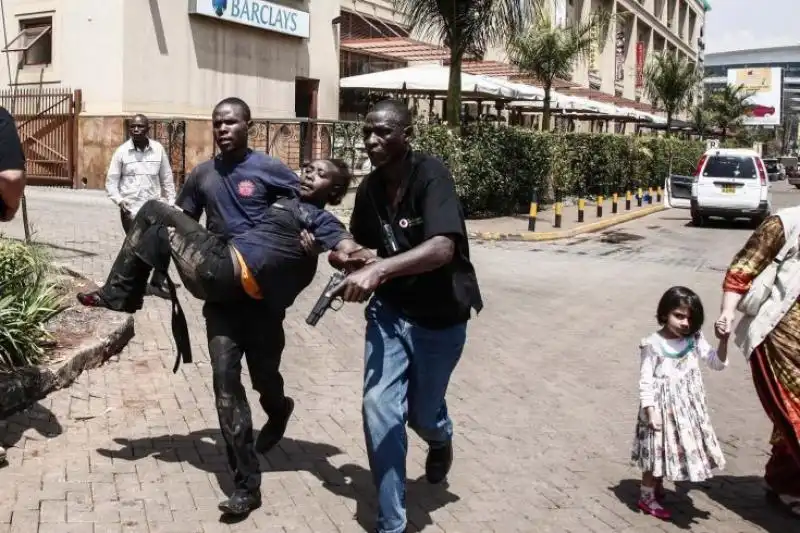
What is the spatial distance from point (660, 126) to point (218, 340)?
153 ft

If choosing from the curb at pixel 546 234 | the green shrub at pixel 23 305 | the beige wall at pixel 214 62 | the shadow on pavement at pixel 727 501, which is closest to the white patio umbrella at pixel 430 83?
the beige wall at pixel 214 62

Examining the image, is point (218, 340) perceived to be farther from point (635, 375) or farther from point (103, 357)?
point (635, 375)

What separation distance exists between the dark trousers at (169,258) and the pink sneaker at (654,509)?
2.23 metres

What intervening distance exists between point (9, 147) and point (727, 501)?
13.0 ft

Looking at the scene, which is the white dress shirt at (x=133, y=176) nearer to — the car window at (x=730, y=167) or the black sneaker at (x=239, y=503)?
the black sneaker at (x=239, y=503)

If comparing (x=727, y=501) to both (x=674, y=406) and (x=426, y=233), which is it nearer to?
(x=674, y=406)

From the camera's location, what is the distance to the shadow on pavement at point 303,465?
4441mm

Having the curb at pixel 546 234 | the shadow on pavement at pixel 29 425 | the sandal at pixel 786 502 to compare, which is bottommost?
the sandal at pixel 786 502

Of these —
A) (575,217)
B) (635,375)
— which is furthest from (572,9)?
(635,375)

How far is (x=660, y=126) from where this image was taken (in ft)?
157

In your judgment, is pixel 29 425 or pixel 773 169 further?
pixel 773 169

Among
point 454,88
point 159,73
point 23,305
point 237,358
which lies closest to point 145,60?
point 159,73

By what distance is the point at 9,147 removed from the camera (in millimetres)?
4199

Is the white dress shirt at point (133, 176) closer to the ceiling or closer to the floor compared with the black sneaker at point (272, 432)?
closer to the ceiling
